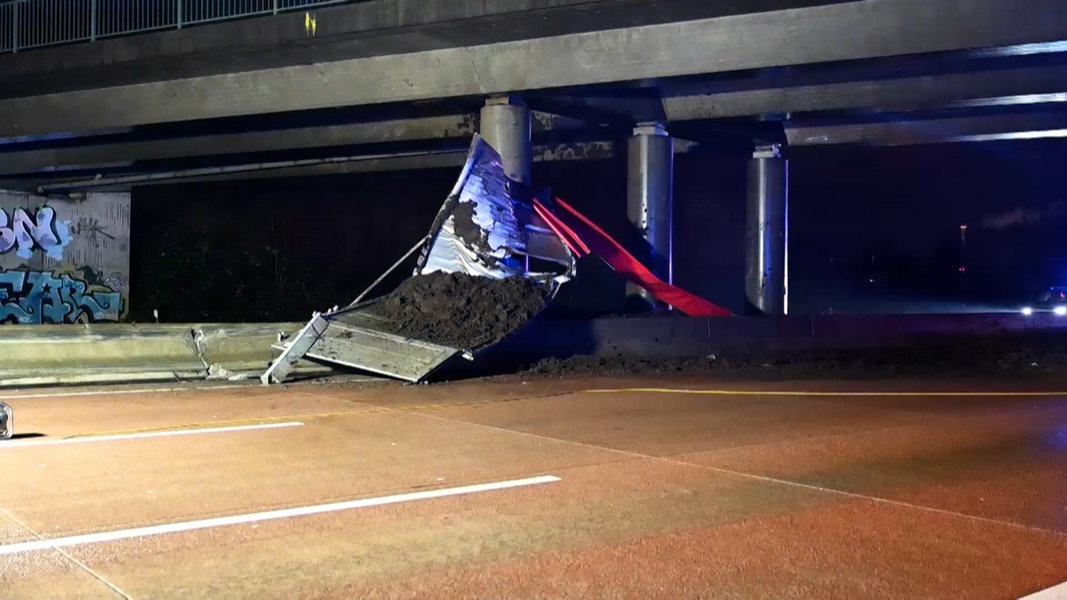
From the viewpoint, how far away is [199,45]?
718 inches

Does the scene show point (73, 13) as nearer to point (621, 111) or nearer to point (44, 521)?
point (621, 111)

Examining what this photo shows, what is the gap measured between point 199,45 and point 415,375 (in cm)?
983

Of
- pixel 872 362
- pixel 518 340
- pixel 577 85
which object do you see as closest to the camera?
pixel 518 340

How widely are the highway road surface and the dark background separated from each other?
2058 cm

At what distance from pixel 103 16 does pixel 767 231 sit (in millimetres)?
17610

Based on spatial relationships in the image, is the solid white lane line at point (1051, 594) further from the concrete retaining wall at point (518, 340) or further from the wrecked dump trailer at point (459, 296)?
the concrete retaining wall at point (518, 340)

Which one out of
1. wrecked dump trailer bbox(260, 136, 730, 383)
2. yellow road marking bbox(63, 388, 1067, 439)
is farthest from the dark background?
yellow road marking bbox(63, 388, 1067, 439)

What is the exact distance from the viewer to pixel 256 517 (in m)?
5.73

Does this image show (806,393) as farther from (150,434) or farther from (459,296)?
(150,434)

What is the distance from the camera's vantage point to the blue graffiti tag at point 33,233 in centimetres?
3023

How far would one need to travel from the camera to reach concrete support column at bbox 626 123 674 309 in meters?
21.9

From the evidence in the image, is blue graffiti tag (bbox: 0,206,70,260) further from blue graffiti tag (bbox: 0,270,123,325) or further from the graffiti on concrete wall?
blue graffiti tag (bbox: 0,270,123,325)

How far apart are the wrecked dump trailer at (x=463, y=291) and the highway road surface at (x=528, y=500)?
1943 mm

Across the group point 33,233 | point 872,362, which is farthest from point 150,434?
point 33,233
